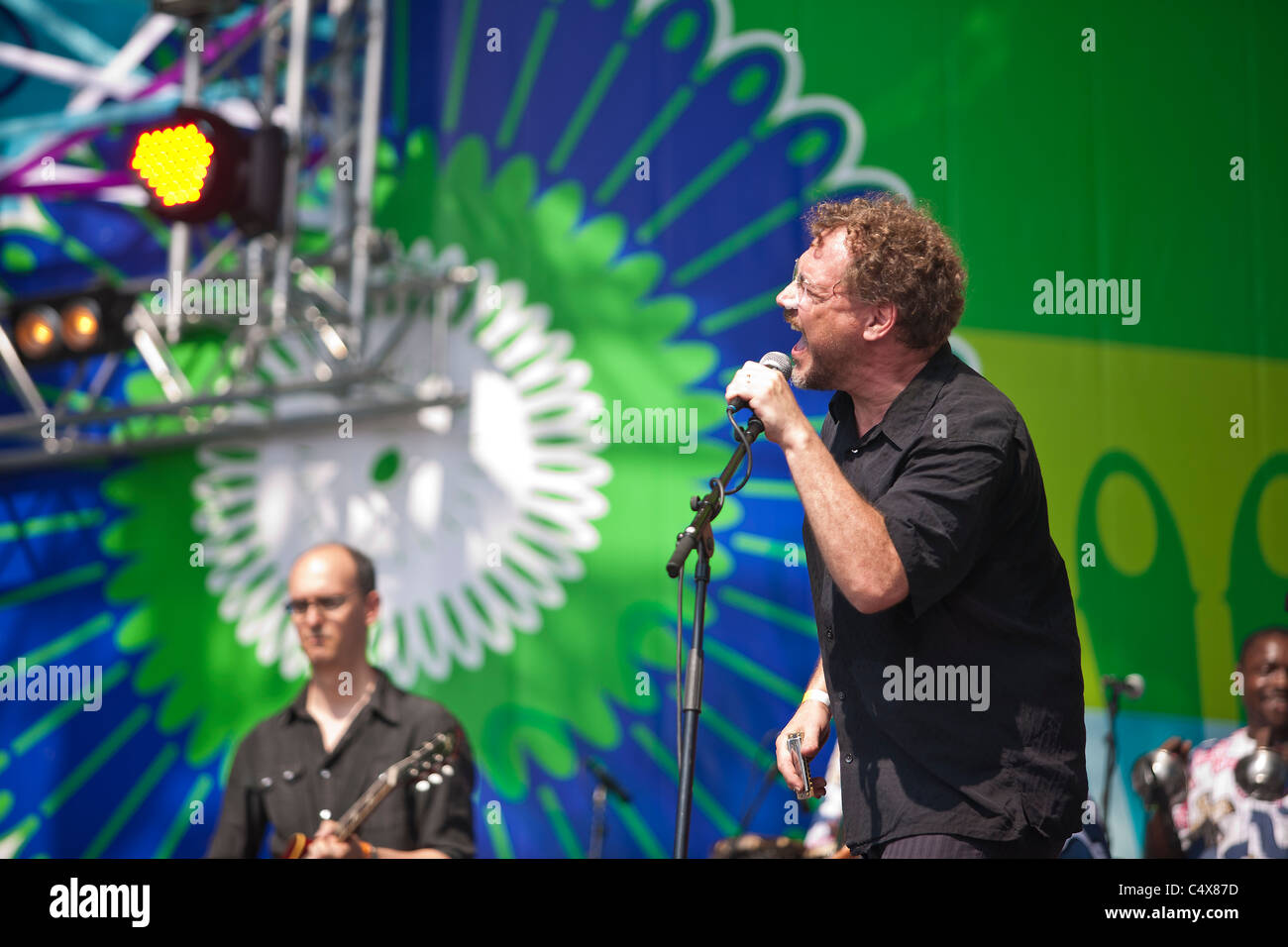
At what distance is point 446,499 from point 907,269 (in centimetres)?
314

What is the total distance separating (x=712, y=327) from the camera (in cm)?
491

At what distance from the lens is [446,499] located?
5070mm

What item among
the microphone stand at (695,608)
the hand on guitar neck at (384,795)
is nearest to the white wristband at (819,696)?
the microphone stand at (695,608)

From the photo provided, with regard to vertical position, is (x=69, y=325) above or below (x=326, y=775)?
above

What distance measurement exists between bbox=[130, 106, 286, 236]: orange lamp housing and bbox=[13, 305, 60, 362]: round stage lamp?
43.2 inches

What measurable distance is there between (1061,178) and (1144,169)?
30 cm

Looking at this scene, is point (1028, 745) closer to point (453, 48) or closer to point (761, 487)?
point (761, 487)

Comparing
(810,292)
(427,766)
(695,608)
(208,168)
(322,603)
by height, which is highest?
(208,168)

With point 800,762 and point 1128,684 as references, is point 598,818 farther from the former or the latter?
point 800,762

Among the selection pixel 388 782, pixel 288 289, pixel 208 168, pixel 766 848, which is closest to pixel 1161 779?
pixel 766 848

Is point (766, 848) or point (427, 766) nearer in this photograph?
point (766, 848)

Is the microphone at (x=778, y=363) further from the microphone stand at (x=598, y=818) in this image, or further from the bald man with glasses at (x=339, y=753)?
the microphone stand at (x=598, y=818)

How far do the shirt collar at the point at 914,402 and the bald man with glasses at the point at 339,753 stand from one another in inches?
76.3
